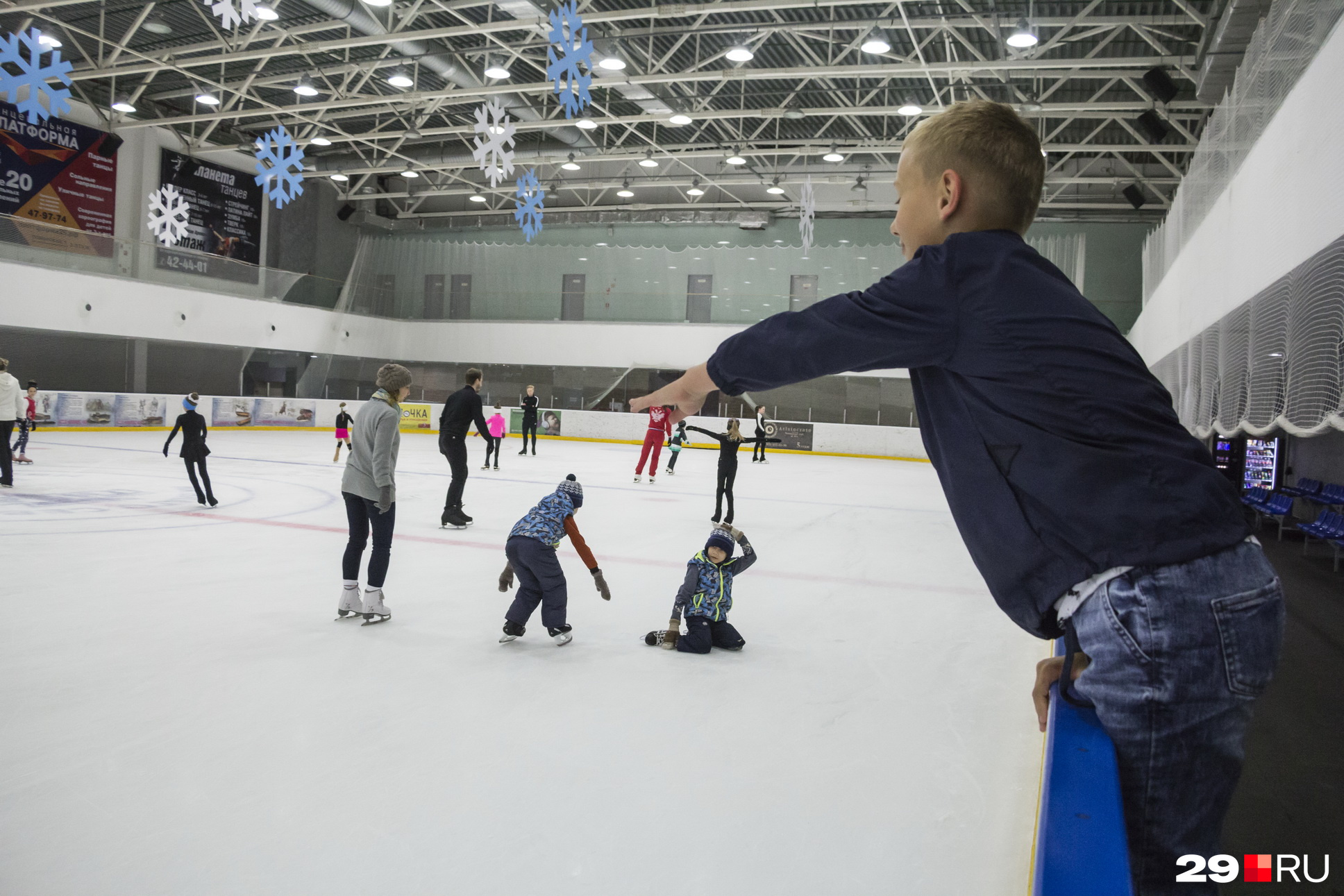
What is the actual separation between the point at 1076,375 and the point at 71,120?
86.6 feet

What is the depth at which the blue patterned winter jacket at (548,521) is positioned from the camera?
4844 mm

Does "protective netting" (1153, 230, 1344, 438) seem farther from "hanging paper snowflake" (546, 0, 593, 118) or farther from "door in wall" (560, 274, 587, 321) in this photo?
"door in wall" (560, 274, 587, 321)

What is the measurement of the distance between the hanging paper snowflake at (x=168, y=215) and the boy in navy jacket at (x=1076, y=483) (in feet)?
74.4

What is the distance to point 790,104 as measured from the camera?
69.7 feet

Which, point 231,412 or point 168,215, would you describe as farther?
point 231,412

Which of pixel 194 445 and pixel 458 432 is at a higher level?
pixel 458 432

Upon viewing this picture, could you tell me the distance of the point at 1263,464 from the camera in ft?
43.7

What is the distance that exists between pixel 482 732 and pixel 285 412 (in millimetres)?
23114

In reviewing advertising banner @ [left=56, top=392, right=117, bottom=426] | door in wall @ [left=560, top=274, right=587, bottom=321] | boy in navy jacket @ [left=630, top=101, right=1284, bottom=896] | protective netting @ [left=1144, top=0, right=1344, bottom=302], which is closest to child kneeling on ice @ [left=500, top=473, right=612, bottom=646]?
boy in navy jacket @ [left=630, top=101, right=1284, bottom=896]

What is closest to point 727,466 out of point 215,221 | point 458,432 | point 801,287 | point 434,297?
point 458,432

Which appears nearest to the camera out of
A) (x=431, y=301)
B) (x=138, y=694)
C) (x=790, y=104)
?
(x=138, y=694)

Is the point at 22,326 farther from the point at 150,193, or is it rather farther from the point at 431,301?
the point at 431,301

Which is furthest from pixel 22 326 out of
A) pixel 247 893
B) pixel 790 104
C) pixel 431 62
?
pixel 247 893

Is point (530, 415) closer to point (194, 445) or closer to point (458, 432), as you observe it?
point (458, 432)
